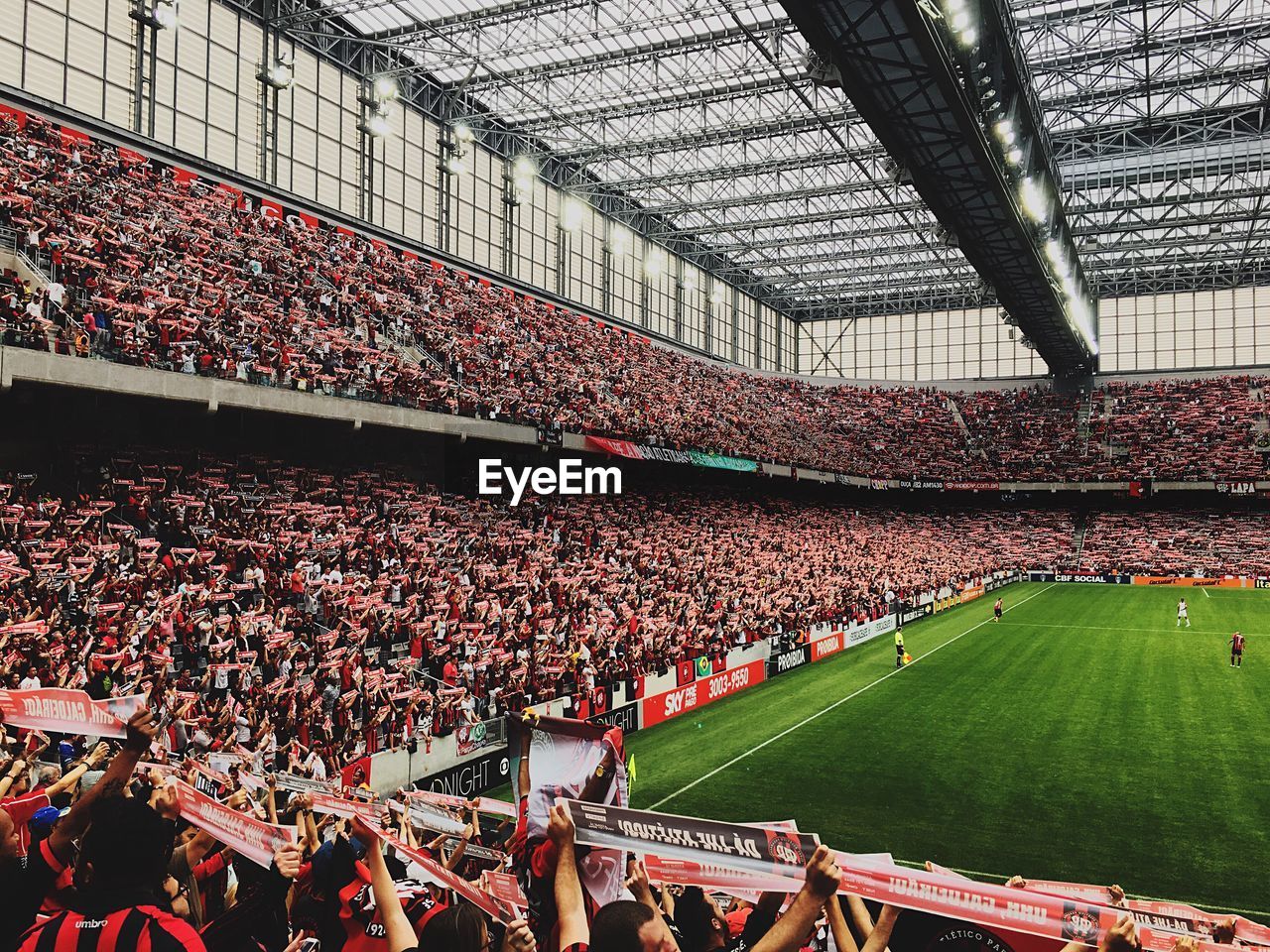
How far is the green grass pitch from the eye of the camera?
46.1 feet

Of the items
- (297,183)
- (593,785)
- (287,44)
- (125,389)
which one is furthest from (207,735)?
(287,44)

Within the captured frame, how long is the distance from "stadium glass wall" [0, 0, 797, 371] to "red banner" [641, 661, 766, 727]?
942 inches

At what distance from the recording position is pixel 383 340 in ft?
102

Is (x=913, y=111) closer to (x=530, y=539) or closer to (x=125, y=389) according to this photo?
(x=530, y=539)

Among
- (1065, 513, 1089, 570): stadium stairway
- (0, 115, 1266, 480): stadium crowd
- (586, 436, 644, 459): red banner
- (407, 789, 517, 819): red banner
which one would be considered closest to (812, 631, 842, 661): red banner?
(586, 436, 644, 459): red banner

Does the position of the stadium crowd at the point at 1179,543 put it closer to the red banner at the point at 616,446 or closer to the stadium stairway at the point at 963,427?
the stadium stairway at the point at 963,427

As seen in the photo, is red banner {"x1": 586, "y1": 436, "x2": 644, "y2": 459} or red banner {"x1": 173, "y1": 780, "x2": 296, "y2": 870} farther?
red banner {"x1": 586, "y1": 436, "x2": 644, "y2": 459}

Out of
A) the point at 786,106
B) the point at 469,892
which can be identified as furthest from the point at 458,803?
the point at 786,106

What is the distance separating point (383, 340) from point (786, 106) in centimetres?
2070

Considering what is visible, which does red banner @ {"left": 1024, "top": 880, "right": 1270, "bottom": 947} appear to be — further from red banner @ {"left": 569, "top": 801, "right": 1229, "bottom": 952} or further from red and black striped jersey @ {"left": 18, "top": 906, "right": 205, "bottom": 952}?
red and black striped jersey @ {"left": 18, "top": 906, "right": 205, "bottom": 952}

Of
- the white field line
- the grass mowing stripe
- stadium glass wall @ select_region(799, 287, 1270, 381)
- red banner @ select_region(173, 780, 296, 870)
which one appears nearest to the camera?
red banner @ select_region(173, 780, 296, 870)

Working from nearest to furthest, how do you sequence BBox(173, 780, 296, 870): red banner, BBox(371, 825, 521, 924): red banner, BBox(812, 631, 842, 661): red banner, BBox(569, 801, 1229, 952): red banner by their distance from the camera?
1. BBox(569, 801, 1229, 952): red banner
2. BBox(173, 780, 296, 870): red banner
3. BBox(371, 825, 521, 924): red banner
4. BBox(812, 631, 842, 661): red banner

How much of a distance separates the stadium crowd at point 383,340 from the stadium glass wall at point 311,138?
7.02ft

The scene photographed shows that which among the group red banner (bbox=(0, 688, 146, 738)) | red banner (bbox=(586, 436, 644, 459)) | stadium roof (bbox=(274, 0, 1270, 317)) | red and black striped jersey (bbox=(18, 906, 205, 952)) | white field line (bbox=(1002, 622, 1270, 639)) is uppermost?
stadium roof (bbox=(274, 0, 1270, 317))
